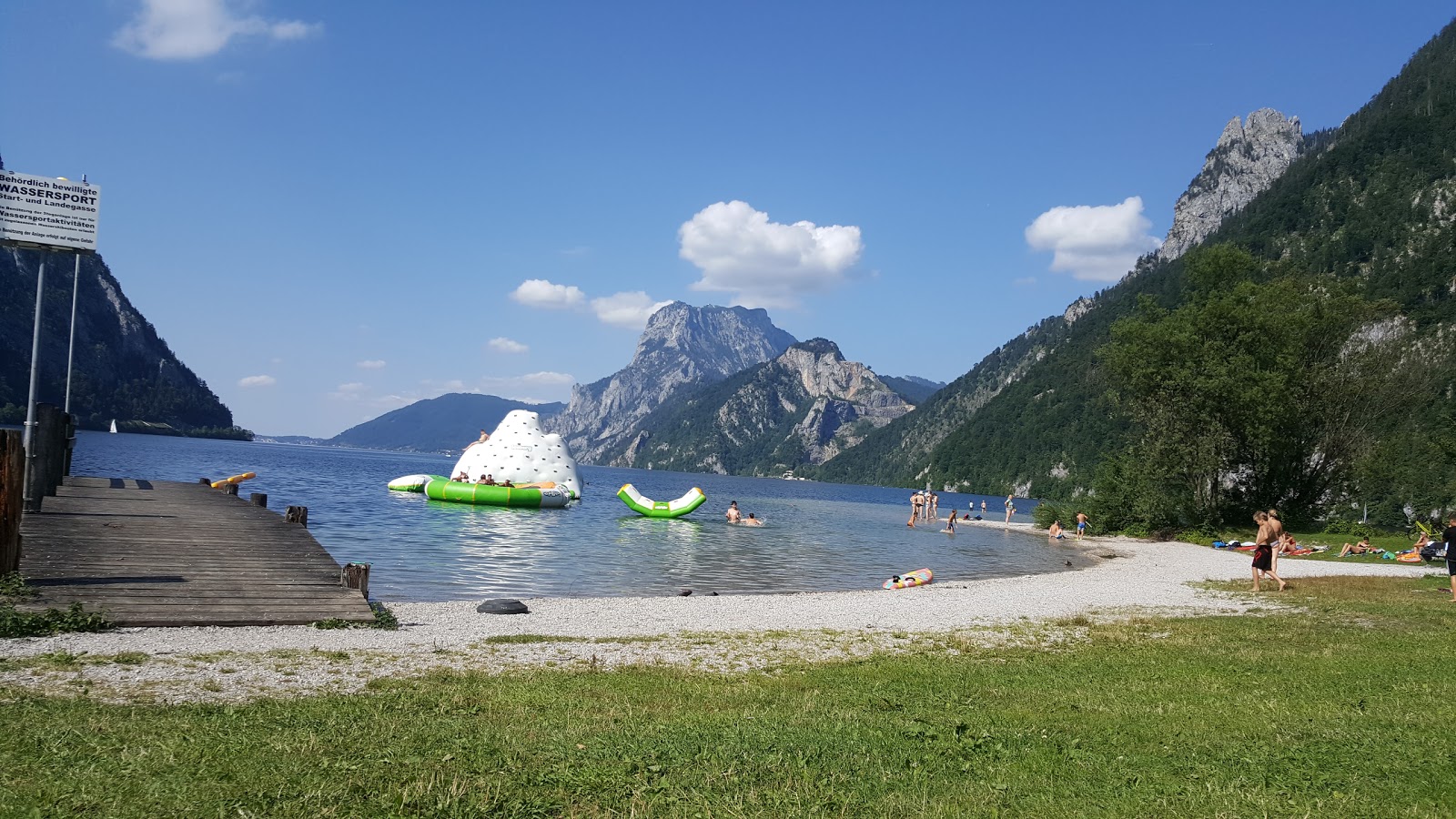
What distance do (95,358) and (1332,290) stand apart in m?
198

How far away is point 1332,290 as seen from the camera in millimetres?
40594

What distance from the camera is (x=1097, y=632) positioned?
12.4m

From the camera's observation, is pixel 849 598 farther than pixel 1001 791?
Yes

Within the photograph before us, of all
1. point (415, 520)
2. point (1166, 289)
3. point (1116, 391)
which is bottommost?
point (415, 520)

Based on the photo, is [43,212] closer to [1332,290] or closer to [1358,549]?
[1358,549]

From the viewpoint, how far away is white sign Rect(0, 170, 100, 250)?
53.2 feet

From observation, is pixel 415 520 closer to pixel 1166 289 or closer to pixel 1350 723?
pixel 1350 723

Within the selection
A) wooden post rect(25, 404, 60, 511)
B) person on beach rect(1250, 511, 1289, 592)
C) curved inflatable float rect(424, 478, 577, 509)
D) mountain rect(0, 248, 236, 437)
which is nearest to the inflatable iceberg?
curved inflatable float rect(424, 478, 577, 509)

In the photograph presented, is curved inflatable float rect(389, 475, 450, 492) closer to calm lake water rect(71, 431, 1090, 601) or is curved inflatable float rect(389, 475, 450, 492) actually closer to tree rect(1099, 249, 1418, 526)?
calm lake water rect(71, 431, 1090, 601)

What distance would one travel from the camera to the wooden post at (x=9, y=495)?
10.8 m

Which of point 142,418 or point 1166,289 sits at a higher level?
point 1166,289

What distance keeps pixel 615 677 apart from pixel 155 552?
1020cm

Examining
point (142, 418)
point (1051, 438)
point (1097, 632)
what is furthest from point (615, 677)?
point (142, 418)

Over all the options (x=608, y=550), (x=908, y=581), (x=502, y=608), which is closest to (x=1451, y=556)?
(x=908, y=581)
